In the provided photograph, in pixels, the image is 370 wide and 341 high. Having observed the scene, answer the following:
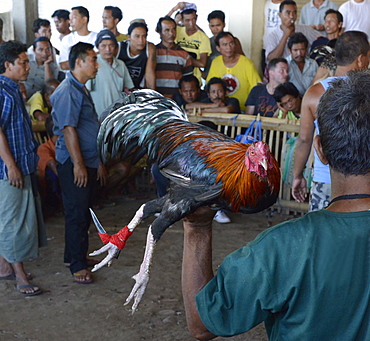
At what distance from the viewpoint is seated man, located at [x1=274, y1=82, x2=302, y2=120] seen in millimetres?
5949

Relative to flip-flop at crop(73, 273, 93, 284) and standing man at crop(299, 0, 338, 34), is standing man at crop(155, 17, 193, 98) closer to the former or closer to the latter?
standing man at crop(299, 0, 338, 34)

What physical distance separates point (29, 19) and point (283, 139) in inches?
187

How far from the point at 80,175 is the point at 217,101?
2673 mm

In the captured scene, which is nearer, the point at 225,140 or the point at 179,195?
the point at 179,195

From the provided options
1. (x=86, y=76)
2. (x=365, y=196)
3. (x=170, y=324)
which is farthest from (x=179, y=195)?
(x=86, y=76)

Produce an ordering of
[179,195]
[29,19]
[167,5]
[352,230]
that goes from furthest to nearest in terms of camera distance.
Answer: [167,5] < [29,19] < [179,195] < [352,230]

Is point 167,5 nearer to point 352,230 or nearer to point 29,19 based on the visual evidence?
point 29,19

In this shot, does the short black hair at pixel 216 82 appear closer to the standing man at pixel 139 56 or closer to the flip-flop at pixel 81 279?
the standing man at pixel 139 56

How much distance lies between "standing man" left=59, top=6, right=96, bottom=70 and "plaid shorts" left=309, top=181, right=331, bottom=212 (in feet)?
15.1

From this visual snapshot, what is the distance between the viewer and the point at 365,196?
4.34 ft

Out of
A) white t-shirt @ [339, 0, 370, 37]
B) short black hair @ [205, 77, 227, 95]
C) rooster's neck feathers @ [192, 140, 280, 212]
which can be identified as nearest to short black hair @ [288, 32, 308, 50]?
short black hair @ [205, 77, 227, 95]

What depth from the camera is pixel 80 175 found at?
4.21 metres

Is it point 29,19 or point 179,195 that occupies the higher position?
point 29,19

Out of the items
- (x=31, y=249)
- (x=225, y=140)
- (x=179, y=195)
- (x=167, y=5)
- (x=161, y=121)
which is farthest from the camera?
(x=167, y=5)
